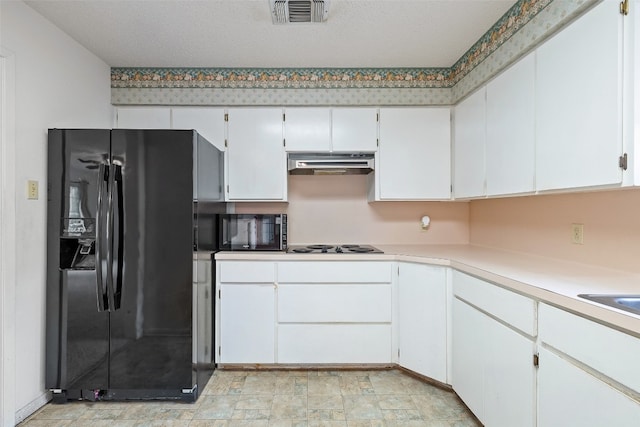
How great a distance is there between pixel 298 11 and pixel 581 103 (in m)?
1.57

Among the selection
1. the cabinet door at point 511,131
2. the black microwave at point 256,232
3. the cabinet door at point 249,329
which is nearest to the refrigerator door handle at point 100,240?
the cabinet door at point 249,329

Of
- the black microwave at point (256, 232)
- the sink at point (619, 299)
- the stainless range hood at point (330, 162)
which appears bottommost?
the sink at point (619, 299)

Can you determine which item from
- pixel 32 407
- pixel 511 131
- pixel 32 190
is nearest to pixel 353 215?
pixel 511 131

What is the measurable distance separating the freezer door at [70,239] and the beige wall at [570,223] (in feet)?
9.14

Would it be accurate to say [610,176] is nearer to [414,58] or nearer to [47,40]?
[414,58]

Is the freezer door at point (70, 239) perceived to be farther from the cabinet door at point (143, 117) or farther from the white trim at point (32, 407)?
the cabinet door at point (143, 117)

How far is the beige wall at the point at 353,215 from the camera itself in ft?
10.1

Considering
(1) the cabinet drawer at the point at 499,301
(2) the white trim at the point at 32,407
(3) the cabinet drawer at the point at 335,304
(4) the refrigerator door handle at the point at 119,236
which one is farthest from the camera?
(3) the cabinet drawer at the point at 335,304

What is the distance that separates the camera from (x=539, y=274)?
62.6 inches

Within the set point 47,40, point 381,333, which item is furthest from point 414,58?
point 47,40

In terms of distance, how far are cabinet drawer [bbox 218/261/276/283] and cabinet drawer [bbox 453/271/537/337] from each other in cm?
131

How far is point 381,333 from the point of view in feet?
8.11

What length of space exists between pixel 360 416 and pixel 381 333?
636 millimetres

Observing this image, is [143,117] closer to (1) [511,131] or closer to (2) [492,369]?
(1) [511,131]
